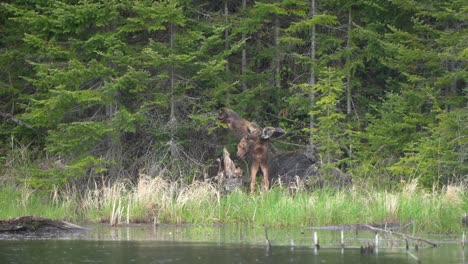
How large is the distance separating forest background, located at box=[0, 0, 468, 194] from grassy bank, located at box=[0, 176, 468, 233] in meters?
1.16

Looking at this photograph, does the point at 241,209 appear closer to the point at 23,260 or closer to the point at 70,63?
the point at 70,63

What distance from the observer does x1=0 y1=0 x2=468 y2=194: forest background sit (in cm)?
1931

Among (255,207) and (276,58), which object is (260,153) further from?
(276,58)

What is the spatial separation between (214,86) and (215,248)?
1037cm

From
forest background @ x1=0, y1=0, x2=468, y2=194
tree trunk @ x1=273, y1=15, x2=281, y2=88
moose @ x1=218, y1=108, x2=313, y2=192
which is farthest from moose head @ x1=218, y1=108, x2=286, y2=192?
tree trunk @ x1=273, y1=15, x2=281, y2=88

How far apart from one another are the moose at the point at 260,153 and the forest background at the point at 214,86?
54cm

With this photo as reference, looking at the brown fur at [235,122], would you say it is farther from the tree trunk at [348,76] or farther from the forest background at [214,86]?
the tree trunk at [348,76]

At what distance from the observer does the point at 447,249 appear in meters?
11.6

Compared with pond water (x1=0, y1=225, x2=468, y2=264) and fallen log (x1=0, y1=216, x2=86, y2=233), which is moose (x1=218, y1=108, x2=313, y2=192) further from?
fallen log (x1=0, y1=216, x2=86, y2=233)

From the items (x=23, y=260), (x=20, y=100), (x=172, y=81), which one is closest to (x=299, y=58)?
(x=172, y=81)

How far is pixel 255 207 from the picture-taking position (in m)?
16.3

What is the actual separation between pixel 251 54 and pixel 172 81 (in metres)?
3.59

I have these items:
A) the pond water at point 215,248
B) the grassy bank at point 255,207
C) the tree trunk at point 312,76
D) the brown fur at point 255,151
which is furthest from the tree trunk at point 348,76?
the pond water at point 215,248

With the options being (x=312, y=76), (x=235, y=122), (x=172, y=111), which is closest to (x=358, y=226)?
(x=235, y=122)
